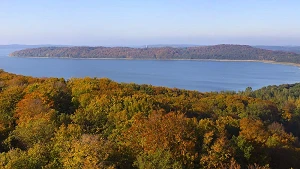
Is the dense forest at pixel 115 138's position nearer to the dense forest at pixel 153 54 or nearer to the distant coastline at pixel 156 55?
the distant coastline at pixel 156 55

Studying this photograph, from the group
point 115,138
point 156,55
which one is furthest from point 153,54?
point 115,138

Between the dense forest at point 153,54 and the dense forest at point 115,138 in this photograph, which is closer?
the dense forest at point 115,138

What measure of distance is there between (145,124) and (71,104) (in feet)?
22.3

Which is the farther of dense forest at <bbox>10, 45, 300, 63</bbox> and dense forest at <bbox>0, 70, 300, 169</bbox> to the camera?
dense forest at <bbox>10, 45, 300, 63</bbox>

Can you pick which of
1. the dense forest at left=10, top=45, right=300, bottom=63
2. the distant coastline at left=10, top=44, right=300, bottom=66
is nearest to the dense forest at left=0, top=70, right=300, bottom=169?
the distant coastline at left=10, top=44, right=300, bottom=66

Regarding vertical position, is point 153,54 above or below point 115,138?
below

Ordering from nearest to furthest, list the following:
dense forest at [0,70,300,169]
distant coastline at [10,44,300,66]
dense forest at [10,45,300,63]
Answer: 1. dense forest at [0,70,300,169]
2. distant coastline at [10,44,300,66]
3. dense forest at [10,45,300,63]

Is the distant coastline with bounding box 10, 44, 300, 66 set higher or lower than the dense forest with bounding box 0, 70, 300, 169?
lower

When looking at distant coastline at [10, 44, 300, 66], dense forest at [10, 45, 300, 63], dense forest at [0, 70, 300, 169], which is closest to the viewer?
dense forest at [0, 70, 300, 169]

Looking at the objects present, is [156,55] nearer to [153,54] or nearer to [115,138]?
[153,54]

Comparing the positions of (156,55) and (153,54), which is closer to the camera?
(156,55)

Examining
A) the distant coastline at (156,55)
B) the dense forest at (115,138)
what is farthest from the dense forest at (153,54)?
the dense forest at (115,138)

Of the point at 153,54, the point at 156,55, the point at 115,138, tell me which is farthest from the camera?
the point at 153,54

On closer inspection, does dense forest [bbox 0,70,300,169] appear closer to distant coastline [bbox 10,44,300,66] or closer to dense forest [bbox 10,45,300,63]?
distant coastline [bbox 10,44,300,66]
